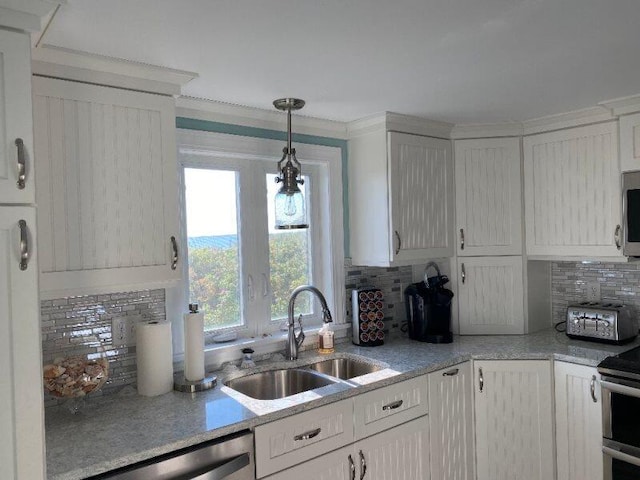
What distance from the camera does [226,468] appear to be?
1.69m

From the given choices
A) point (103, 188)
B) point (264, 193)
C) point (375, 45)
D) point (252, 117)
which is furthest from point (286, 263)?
point (375, 45)

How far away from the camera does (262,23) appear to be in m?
1.51

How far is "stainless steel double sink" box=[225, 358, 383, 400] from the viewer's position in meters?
2.32

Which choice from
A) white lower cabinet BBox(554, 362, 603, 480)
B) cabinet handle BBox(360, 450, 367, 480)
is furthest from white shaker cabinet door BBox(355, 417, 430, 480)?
white lower cabinet BBox(554, 362, 603, 480)

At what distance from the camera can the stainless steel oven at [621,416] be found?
7.38ft

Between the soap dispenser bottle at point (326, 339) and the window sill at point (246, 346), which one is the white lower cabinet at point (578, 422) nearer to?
the soap dispenser bottle at point (326, 339)

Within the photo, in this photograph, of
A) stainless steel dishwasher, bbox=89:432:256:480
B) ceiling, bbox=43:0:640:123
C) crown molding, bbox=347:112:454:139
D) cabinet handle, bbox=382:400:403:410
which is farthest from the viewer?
crown molding, bbox=347:112:454:139

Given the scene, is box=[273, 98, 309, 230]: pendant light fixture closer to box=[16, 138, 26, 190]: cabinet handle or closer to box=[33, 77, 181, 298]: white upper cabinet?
box=[33, 77, 181, 298]: white upper cabinet

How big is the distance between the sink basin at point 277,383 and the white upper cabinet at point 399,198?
77 cm

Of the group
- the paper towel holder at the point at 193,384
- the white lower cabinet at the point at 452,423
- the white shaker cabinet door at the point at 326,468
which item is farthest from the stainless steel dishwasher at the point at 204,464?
the white lower cabinet at the point at 452,423

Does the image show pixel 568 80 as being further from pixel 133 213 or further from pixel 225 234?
pixel 133 213

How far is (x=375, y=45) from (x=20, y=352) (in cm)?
143

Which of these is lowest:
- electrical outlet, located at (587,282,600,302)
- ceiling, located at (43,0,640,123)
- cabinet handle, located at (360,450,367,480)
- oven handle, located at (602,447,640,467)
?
oven handle, located at (602,447,640,467)

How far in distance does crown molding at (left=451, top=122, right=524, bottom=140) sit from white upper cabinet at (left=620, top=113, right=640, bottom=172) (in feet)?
1.87
